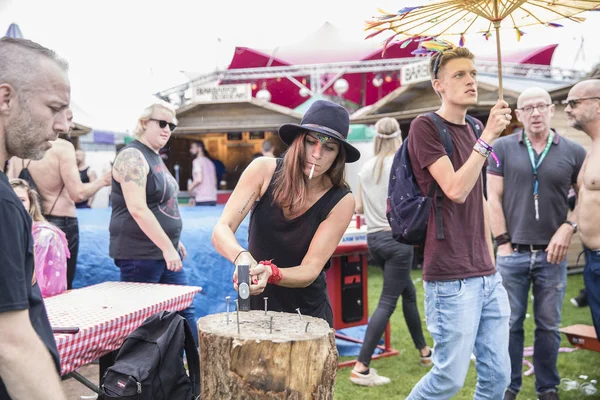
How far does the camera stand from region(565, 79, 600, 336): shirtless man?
3809 millimetres

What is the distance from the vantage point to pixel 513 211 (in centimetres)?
432

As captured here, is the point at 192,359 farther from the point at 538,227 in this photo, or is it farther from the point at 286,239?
the point at 538,227

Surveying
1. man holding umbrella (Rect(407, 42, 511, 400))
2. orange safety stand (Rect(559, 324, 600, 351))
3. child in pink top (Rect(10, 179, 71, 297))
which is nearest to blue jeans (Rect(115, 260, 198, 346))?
child in pink top (Rect(10, 179, 71, 297))

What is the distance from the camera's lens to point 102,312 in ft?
10.2

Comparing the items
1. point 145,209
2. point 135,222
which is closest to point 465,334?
point 145,209

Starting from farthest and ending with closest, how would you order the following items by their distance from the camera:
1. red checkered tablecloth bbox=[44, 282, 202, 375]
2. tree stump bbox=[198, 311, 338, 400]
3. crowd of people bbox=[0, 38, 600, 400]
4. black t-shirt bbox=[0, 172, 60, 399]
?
red checkered tablecloth bbox=[44, 282, 202, 375], tree stump bbox=[198, 311, 338, 400], crowd of people bbox=[0, 38, 600, 400], black t-shirt bbox=[0, 172, 60, 399]

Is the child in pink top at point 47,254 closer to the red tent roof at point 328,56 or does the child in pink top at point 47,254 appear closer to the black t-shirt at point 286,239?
the black t-shirt at point 286,239

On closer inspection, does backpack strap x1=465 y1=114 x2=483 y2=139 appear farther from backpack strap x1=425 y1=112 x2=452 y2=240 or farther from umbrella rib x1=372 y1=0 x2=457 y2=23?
umbrella rib x1=372 y1=0 x2=457 y2=23

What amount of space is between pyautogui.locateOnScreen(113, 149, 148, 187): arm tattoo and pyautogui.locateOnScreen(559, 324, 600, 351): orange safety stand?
346cm

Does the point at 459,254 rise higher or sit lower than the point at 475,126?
lower

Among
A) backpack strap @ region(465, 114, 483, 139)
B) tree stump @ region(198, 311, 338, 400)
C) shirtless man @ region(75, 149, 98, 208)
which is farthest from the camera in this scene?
shirtless man @ region(75, 149, 98, 208)

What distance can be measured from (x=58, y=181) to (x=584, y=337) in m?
4.46

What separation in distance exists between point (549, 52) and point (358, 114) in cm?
1955

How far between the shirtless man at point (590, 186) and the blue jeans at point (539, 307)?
0.25 m
